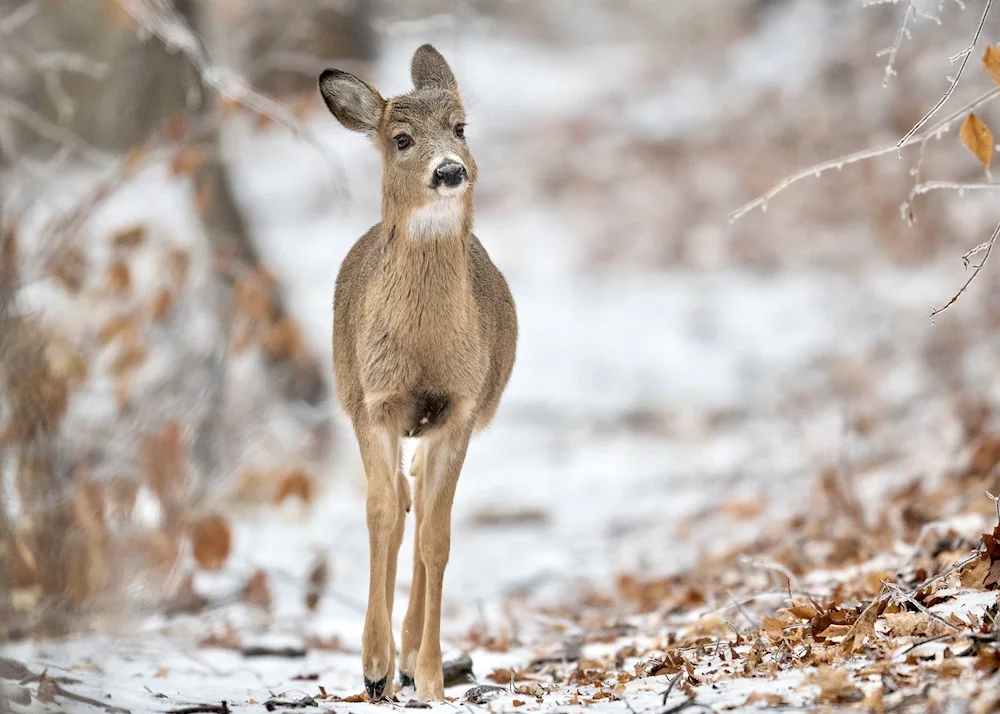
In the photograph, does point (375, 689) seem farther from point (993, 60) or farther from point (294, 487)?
point (294, 487)

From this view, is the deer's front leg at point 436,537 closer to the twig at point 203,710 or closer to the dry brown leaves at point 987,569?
the twig at point 203,710

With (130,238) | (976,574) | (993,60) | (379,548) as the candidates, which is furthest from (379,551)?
(130,238)

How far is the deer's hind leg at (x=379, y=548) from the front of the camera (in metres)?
4.42

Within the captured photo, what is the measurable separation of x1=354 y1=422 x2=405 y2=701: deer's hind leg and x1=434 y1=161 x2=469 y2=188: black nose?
957mm

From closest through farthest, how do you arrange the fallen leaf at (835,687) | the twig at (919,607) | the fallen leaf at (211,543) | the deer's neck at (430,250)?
the fallen leaf at (835,687), the twig at (919,607), the deer's neck at (430,250), the fallen leaf at (211,543)

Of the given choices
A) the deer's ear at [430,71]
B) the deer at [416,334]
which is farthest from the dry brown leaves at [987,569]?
the deer's ear at [430,71]

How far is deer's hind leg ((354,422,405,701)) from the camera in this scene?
14.5 ft

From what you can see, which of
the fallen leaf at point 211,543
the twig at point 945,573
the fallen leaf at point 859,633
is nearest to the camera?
the fallen leaf at point 859,633

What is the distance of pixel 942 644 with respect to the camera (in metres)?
3.71

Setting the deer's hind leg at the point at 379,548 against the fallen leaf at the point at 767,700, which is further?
the deer's hind leg at the point at 379,548

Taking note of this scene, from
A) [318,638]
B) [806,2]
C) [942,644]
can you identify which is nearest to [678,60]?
[806,2]

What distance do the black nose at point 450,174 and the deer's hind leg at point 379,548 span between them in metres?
0.96

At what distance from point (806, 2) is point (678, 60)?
252 centimetres

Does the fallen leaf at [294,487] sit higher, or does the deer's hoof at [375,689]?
the fallen leaf at [294,487]
